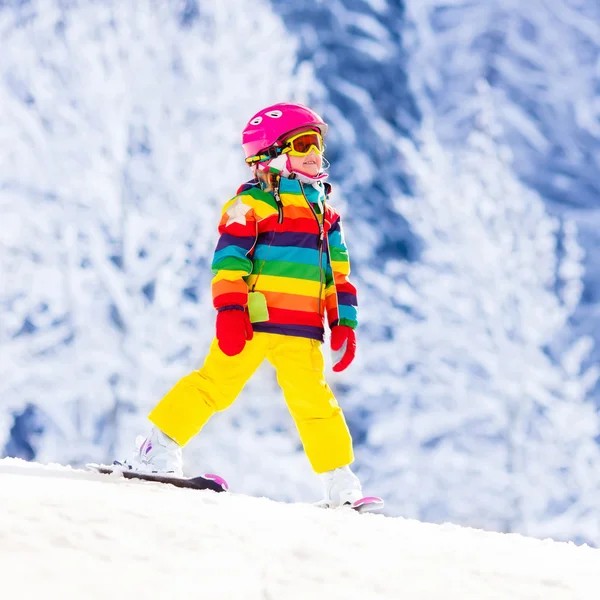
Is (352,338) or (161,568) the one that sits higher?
(352,338)

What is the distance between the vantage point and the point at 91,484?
2.11m

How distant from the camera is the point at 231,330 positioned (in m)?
2.71

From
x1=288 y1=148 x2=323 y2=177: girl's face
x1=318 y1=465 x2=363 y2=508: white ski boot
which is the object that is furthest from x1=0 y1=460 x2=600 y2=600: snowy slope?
x1=288 y1=148 x2=323 y2=177: girl's face

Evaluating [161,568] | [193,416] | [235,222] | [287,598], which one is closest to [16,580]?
[161,568]

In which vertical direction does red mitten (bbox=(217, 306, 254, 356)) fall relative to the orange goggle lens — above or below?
below

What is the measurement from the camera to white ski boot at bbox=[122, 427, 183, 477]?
2762mm

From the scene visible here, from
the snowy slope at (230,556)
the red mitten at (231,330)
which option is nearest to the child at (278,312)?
the red mitten at (231,330)

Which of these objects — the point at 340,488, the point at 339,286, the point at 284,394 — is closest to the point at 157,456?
the point at 284,394

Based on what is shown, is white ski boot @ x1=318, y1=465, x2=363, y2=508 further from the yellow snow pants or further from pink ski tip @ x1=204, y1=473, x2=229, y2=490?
pink ski tip @ x1=204, y1=473, x2=229, y2=490

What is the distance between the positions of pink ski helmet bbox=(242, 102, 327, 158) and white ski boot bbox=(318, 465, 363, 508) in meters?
1.37

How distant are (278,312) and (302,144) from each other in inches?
29.1

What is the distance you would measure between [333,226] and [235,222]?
518 mm

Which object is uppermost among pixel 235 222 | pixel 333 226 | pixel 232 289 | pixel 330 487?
pixel 333 226

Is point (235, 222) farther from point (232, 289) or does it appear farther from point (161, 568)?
point (161, 568)
